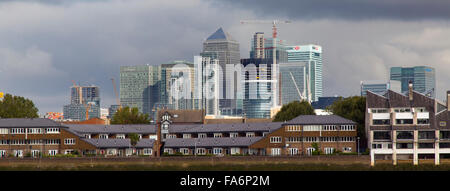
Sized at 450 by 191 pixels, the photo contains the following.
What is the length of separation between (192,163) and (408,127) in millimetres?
47367

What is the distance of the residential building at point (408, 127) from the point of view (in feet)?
610

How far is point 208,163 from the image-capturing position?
174500 millimetres

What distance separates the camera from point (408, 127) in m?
188

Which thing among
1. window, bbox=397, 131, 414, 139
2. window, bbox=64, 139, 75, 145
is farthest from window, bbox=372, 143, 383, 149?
window, bbox=64, 139, 75, 145

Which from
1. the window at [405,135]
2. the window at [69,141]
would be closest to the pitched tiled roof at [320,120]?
the window at [405,135]

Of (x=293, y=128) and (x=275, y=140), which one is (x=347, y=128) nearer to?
(x=293, y=128)

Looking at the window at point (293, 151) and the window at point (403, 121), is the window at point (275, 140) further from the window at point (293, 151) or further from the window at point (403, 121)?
the window at point (403, 121)

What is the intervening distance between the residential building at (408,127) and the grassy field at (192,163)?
6.62 m

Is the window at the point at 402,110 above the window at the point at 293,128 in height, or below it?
above
